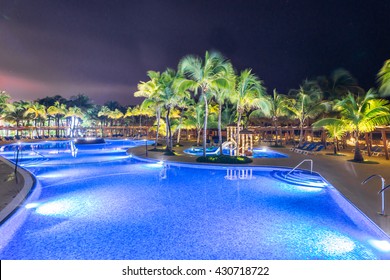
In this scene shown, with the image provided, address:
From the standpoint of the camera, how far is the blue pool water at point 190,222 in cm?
467

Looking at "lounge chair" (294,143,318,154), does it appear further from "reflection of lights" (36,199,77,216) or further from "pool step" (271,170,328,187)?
"reflection of lights" (36,199,77,216)

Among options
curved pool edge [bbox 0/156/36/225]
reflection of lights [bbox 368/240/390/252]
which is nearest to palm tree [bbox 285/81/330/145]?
reflection of lights [bbox 368/240/390/252]

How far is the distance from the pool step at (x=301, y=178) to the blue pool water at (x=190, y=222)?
4 cm

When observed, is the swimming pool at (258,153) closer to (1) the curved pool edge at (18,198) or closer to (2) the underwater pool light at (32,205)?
(1) the curved pool edge at (18,198)

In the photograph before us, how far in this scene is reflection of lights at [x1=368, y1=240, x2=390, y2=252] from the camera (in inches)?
174

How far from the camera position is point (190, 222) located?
243 inches

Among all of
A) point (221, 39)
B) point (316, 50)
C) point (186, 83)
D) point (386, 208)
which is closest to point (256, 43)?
point (221, 39)

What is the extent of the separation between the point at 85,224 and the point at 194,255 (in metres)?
3.05

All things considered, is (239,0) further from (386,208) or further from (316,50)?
(386,208)

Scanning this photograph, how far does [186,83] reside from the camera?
13.8 meters

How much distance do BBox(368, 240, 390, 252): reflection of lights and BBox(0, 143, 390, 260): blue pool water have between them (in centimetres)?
3

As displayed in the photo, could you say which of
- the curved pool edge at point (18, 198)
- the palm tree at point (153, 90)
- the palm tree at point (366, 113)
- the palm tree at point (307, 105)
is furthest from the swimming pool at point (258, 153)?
the curved pool edge at point (18, 198)

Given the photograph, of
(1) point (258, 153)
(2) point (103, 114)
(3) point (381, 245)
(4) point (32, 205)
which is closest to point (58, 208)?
(4) point (32, 205)

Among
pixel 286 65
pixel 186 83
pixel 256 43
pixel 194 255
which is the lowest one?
pixel 194 255
